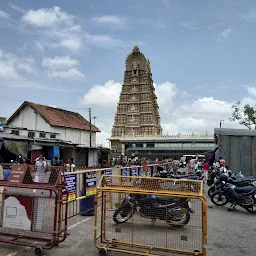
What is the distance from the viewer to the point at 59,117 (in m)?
38.4

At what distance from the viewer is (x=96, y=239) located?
17.1 feet

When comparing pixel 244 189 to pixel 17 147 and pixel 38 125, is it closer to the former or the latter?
pixel 17 147

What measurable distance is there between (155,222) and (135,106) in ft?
199

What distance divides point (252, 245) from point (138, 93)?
2412 inches

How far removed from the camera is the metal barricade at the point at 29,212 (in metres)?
5.25

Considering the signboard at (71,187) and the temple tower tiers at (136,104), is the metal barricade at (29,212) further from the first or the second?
the temple tower tiers at (136,104)

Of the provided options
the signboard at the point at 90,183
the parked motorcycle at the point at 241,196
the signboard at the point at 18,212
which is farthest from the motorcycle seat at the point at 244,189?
the signboard at the point at 18,212

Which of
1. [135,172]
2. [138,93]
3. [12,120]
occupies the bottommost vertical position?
[135,172]

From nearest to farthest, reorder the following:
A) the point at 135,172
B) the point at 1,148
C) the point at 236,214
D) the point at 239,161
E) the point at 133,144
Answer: the point at 236,214 → the point at 135,172 → the point at 239,161 → the point at 1,148 → the point at 133,144

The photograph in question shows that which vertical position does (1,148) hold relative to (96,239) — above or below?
above

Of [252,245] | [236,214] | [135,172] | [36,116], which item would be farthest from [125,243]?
[36,116]

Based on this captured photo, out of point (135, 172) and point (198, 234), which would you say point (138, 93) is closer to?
point (135, 172)

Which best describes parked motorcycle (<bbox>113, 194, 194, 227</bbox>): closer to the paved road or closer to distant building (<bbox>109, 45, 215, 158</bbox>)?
the paved road

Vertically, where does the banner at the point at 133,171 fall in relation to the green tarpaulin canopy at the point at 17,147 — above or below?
below
